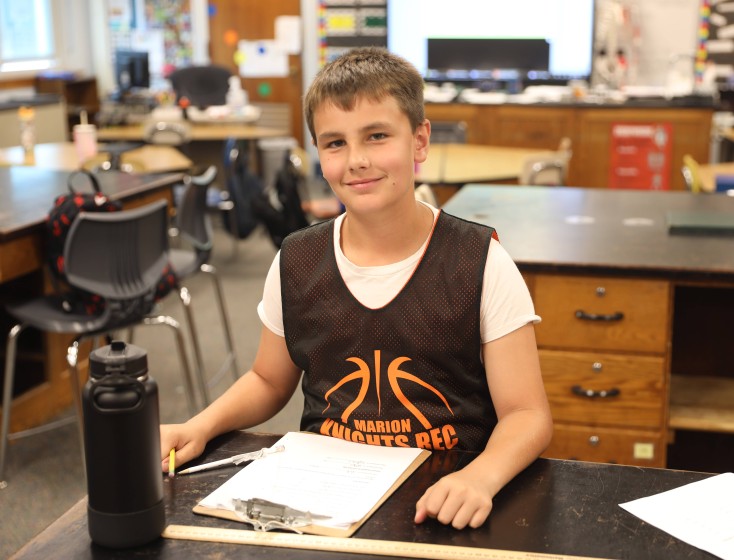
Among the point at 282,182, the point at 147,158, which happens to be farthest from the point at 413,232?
the point at 147,158

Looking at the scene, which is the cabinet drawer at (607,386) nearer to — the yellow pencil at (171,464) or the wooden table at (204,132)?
the yellow pencil at (171,464)

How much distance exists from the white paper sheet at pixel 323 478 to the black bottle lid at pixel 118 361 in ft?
0.75

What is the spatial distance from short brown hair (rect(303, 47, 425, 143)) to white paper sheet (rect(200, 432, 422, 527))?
491 millimetres

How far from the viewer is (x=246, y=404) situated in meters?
1.51

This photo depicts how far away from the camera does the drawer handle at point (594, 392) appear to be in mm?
2488

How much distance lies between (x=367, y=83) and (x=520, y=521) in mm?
680

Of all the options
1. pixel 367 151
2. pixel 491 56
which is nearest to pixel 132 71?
pixel 491 56

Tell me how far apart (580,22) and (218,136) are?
3521mm

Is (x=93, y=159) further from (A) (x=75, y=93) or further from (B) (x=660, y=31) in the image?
(B) (x=660, y=31)

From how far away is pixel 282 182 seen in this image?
4859mm

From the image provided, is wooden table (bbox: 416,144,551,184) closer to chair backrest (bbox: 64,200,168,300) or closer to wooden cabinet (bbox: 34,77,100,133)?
chair backrest (bbox: 64,200,168,300)

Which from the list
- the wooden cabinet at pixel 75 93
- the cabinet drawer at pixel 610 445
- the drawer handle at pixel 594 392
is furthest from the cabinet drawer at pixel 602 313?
the wooden cabinet at pixel 75 93

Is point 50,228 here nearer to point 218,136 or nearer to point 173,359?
point 173,359

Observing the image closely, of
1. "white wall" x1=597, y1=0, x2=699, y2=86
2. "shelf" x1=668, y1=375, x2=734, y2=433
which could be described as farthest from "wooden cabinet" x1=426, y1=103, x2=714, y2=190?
"shelf" x1=668, y1=375, x2=734, y2=433
